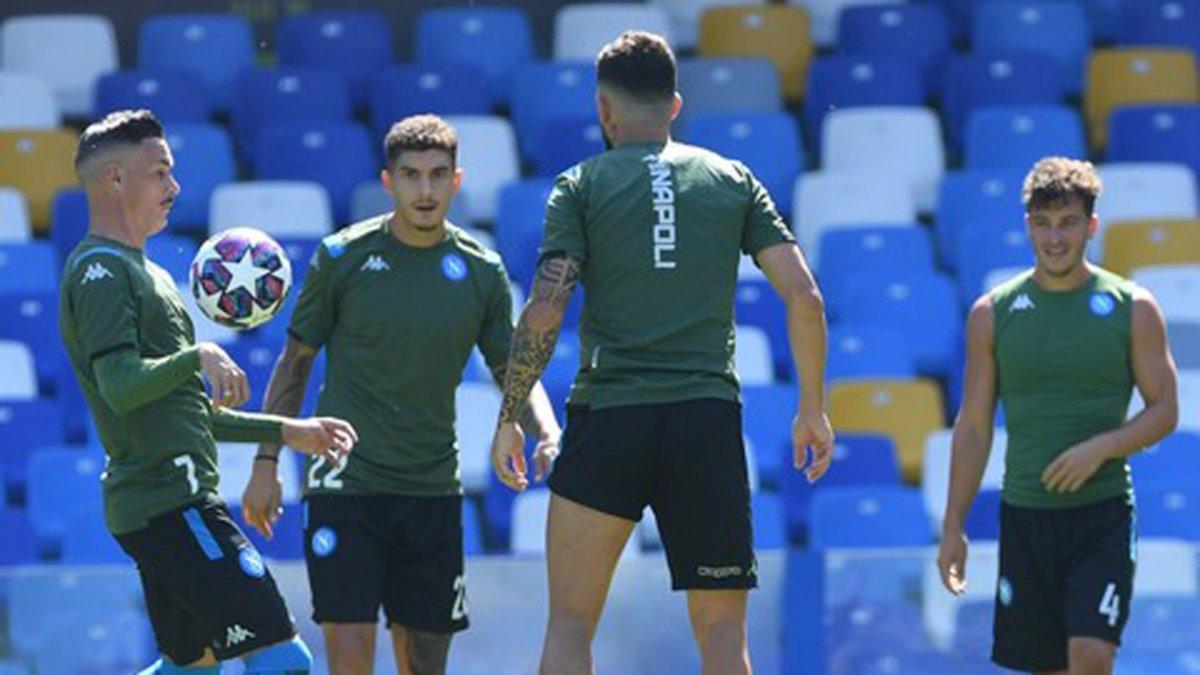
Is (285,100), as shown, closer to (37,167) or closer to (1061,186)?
(37,167)

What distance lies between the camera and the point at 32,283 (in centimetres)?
1337

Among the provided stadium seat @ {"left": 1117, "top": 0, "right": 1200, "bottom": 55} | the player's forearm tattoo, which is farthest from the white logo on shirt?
stadium seat @ {"left": 1117, "top": 0, "right": 1200, "bottom": 55}

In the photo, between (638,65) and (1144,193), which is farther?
(1144,193)

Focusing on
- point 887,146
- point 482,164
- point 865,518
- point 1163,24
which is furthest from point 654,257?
point 1163,24

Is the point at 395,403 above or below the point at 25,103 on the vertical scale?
below

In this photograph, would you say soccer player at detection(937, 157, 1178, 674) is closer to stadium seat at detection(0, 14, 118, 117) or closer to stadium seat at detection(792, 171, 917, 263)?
stadium seat at detection(792, 171, 917, 263)

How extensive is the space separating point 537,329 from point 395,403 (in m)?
1.22

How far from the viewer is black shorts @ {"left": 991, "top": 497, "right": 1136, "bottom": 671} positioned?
873cm

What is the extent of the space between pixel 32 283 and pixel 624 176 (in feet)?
19.8

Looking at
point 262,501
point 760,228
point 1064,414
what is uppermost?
point 760,228

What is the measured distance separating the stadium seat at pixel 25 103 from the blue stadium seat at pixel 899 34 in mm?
4214

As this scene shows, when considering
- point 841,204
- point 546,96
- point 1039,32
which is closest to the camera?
point 841,204

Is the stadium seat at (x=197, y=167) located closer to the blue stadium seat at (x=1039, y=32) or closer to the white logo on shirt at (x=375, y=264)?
the blue stadium seat at (x=1039, y=32)

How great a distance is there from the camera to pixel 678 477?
805 centimetres
